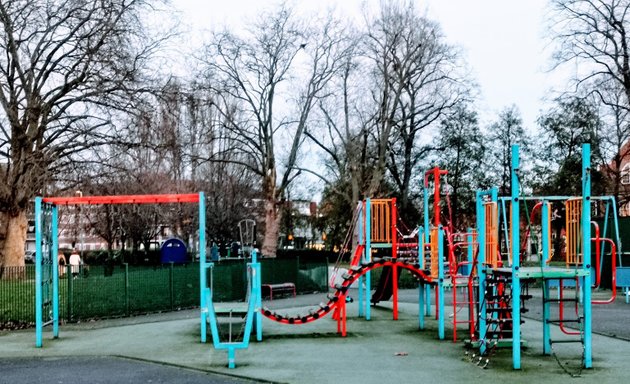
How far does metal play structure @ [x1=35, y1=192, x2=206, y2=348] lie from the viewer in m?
14.4

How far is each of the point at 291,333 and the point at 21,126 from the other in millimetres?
15456

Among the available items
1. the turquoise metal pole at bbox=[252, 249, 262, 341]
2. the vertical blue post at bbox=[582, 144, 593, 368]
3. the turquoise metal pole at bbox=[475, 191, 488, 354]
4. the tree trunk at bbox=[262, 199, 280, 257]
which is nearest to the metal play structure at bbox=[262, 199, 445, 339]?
the turquoise metal pole at bbox=[252, 249, 262, 341]

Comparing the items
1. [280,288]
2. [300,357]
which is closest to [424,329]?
[300,357]

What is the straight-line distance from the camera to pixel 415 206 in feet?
182

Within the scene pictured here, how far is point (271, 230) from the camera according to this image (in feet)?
144

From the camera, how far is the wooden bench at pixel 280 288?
2631 cm

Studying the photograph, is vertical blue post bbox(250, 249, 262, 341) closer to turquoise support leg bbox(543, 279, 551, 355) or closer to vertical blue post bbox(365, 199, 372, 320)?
vertical blue post bbox(365, 199, 372, 320)

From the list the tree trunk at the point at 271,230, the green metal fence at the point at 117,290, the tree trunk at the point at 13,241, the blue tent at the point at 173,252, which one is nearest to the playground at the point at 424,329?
the green metal fence at the point at 117,290

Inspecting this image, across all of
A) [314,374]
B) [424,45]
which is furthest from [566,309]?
[424,45]

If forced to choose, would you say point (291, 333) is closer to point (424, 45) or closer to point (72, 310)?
point (72, 310)

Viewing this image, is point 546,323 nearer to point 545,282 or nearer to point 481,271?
point 545,282

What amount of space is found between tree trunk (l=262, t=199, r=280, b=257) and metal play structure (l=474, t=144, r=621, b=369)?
29997mm

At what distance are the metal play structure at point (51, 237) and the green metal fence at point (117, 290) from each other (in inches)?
110

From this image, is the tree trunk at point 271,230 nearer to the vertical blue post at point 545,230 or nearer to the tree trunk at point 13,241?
the tree trunk at point 13,241
